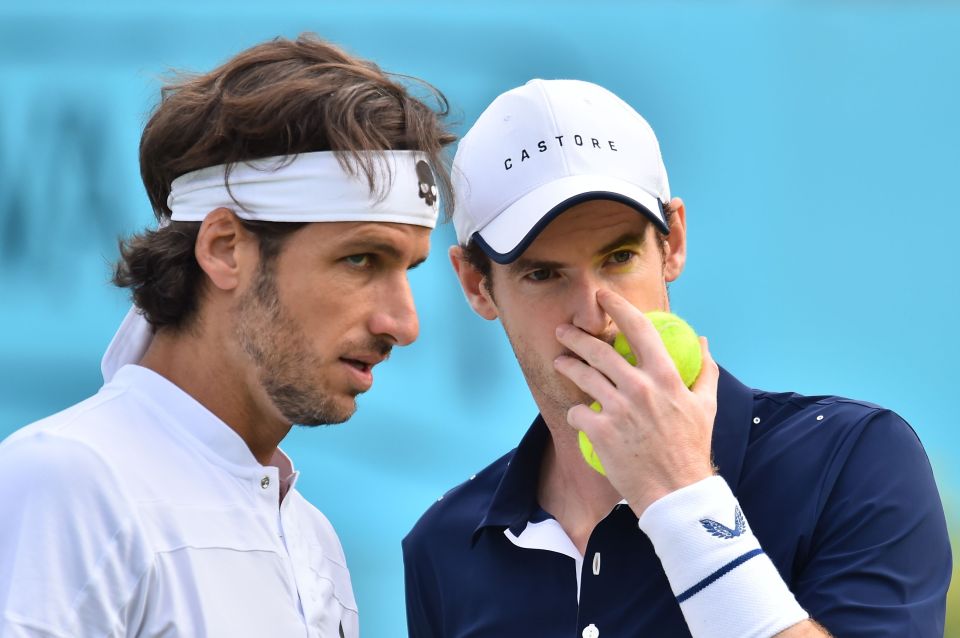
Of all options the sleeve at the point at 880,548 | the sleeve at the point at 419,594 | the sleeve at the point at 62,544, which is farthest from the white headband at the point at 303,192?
the sleeve at the point at 880,548

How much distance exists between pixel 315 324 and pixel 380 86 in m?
0.68

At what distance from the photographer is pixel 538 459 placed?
346cm

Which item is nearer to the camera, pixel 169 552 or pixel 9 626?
pixel 9 626

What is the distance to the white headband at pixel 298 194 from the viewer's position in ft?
9.95

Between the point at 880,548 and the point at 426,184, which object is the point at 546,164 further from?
the point at 880,548

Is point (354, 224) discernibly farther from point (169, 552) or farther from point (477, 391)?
point (477, 391)

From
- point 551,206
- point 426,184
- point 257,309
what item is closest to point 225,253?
point 257,309

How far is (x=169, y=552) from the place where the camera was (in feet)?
8.75

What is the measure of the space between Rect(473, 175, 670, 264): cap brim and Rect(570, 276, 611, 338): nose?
169 mm

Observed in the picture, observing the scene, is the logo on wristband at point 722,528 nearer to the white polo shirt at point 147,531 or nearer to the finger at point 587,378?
the finger at point 587,378

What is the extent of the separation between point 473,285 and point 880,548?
4.34 feet

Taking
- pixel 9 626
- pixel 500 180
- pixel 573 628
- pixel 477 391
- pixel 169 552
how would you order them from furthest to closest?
pixel 477 391, pixel 500 180, pixel 573 628, pixel 169 552, pixel 9 626

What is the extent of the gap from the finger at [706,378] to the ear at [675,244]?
44 cm

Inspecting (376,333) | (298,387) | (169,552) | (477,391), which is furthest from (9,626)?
(477,391)
